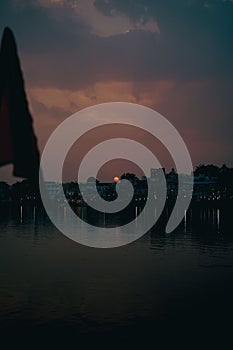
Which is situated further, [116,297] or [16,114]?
[116,297]

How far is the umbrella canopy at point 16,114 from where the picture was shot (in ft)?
12.7

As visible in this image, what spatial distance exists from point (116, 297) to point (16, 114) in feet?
104

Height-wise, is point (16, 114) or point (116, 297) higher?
point (16, 114)

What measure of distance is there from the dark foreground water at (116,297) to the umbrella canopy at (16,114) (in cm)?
2185

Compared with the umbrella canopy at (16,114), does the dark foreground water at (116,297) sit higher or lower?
lower

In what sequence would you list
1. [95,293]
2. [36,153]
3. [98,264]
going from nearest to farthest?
[36,153] → [95,293] → [98,264]

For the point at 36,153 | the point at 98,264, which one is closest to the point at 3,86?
the point at 36,153

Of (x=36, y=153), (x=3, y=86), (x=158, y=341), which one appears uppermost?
(x=3, y=86)

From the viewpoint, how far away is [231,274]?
45.4m

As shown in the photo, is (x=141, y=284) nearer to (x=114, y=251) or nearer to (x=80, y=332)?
(x=80, y=332)

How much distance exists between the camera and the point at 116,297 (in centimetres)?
3381

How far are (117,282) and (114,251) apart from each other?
24.6 metres

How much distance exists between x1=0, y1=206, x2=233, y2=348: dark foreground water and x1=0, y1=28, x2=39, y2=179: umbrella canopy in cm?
2185

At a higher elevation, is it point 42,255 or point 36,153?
point 36,153
